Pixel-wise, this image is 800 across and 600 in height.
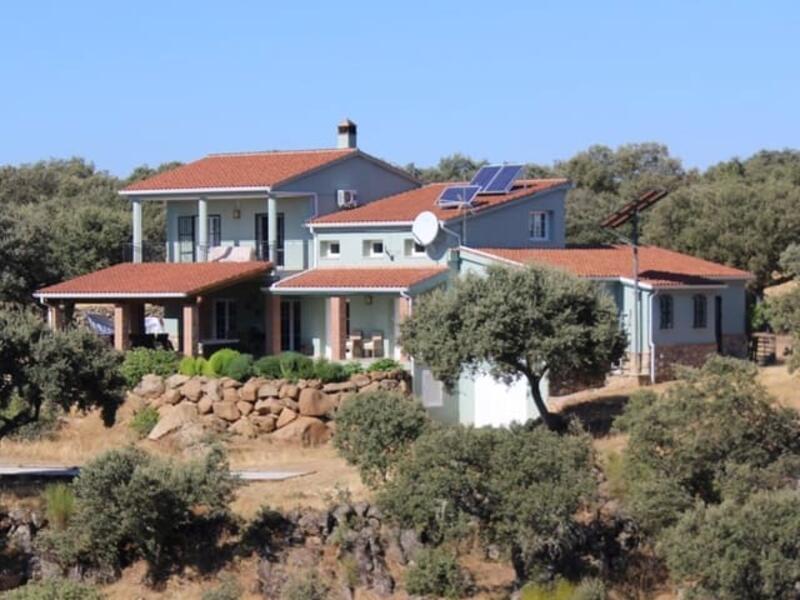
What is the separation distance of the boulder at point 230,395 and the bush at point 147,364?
2687 mm

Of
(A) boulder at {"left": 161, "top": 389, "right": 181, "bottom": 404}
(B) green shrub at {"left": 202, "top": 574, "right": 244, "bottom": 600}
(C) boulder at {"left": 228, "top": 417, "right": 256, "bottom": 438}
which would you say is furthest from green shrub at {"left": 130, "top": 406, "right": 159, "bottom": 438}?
(B) green shrub at {"left": 202, "top": 574, "right": 244, "bottom": 600}

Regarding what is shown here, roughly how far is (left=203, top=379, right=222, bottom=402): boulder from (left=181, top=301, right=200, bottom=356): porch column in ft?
10.0

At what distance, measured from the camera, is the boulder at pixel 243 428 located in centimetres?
4303

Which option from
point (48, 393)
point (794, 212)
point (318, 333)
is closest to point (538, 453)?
point (48, 393)

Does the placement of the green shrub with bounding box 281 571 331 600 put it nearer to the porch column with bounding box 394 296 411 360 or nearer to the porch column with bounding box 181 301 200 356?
the porch column with bounding box 394 296 411 360

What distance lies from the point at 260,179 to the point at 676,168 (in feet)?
198

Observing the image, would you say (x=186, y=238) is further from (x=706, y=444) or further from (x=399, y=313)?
(x=706, y=444)

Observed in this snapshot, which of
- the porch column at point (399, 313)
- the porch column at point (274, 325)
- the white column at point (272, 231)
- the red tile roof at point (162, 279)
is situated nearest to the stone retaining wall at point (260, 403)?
the porch column at point (399, 313)

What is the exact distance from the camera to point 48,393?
114 feet

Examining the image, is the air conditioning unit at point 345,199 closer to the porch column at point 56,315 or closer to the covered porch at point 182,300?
the covered porch at point 182,300

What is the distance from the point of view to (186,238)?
54188mm

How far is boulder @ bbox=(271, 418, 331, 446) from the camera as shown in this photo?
42500 mm

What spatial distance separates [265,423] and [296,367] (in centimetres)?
217

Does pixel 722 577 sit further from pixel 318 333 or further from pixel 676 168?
pixel 676 168
